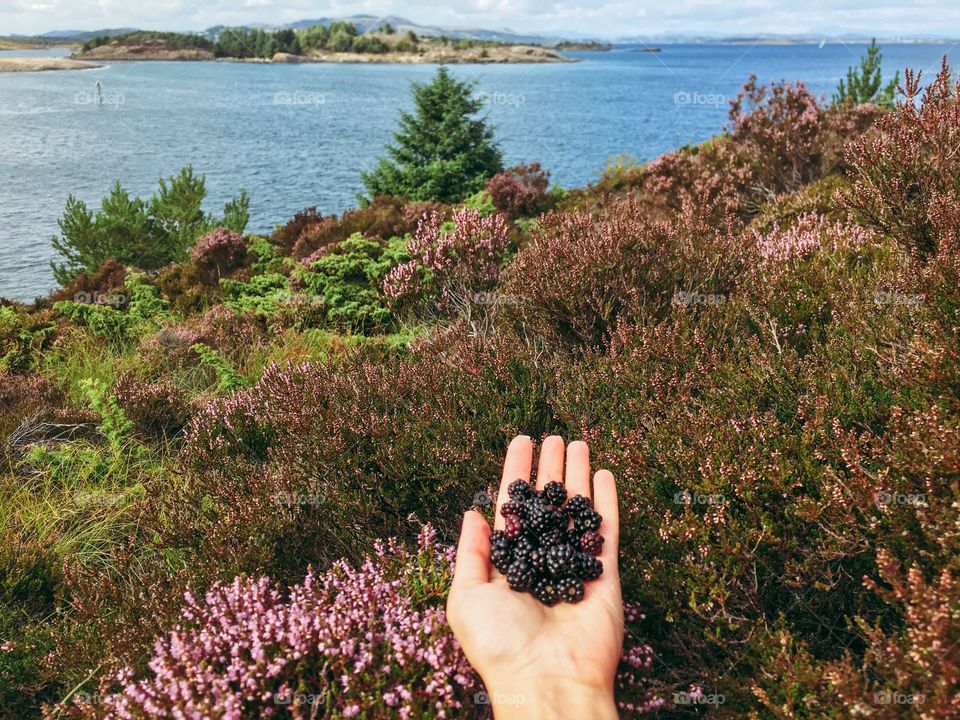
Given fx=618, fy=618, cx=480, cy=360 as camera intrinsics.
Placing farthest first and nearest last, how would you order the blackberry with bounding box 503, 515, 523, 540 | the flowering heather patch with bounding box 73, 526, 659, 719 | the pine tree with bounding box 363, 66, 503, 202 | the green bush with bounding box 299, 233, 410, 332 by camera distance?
1. the pine tree with bounding box 363, 66, 503, 202
2. the green bush with bounding box 299, 233, 410, 332
3. the blackberry with bounding box 503, 515, 523, 540
4. the flowering heather patch with bounding box 73, 526, 659, 719

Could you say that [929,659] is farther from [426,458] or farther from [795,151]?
[795,151]

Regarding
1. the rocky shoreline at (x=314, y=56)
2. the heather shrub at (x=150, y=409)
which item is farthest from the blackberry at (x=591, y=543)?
the rocky shoreline at (x=314, y=56)

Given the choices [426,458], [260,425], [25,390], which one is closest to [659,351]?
[426,458]

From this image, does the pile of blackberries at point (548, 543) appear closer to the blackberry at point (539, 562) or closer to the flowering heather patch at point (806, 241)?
the blackberry at point (539, 562)

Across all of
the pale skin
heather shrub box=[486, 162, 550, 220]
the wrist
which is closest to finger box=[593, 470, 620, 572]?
the pale skin

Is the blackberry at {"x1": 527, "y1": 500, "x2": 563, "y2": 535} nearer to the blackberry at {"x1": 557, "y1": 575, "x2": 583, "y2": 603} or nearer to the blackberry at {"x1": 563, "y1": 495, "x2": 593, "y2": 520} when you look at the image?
the blackberry at {"x1": 563, "y1": 495, "x2": 593, "y2": 520}
